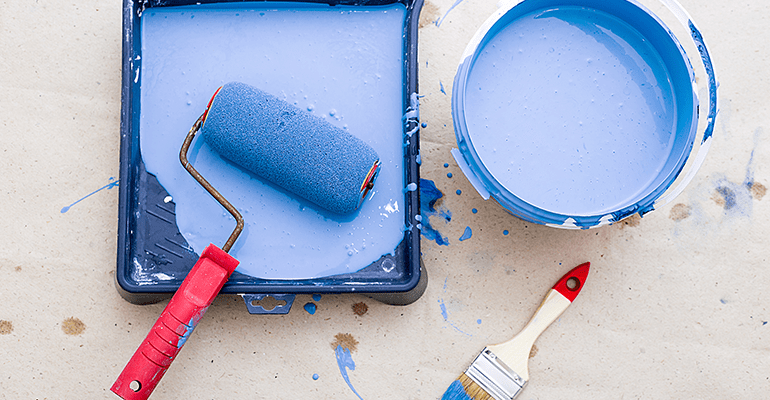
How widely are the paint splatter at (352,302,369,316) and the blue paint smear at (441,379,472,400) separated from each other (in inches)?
8.5

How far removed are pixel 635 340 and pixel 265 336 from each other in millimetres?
709

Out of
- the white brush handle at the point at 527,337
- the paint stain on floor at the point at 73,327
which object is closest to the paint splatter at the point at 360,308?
the white brush handle at the point at 527,337

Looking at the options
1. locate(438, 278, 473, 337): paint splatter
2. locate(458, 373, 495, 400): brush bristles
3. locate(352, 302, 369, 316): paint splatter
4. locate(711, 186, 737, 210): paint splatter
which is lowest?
locate(458, 373, 495, 400): brush bristles

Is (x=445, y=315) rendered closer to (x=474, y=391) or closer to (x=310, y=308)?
(x=474, y=391)

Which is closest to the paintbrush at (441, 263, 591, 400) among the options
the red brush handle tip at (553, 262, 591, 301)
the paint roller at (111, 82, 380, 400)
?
the red brush handle tip at (553, 262, 591, 301)

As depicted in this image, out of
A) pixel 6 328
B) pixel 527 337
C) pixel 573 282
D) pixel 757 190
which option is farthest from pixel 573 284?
pixel 6 328

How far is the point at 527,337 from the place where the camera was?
99 centimetres

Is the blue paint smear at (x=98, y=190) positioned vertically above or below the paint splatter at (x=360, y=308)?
above

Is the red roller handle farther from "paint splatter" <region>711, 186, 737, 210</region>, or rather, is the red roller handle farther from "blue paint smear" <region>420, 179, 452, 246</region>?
"paint splatter" <region>711, 186, 737, 210</region>

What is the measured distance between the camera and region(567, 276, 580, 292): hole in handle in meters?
1.01

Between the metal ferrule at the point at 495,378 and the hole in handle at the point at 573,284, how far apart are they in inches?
7.7

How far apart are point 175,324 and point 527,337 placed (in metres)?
0.63

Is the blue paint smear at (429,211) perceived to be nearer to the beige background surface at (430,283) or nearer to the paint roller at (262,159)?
the beige background surface at (430,283)

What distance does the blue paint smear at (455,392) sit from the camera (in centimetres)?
98
